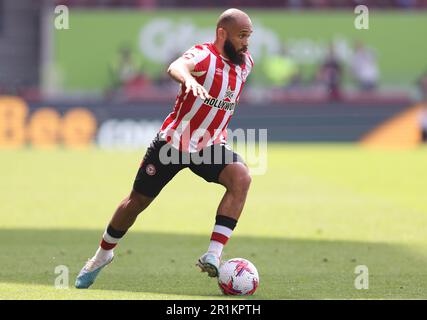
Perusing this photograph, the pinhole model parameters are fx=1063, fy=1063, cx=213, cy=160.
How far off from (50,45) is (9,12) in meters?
1.82

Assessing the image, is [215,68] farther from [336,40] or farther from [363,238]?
[336,40]

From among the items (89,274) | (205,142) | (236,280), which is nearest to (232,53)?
(205,142)

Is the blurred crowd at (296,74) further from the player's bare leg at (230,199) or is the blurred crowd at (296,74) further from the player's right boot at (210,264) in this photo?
the player's right boot at (210,264)

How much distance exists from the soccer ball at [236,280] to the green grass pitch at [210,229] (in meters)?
Result: 0.12

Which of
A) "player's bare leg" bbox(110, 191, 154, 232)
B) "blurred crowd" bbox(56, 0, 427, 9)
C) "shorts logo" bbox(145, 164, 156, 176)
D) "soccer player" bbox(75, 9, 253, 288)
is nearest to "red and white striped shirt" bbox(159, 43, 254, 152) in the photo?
"soccer player" bbox(75, 9, 253, 288)

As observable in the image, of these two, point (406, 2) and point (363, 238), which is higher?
point (406, 2)

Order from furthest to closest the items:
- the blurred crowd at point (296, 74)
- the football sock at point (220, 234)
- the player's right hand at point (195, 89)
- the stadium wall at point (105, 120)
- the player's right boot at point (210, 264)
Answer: the blurred crowd at point (296, 74) < the stadium wall at point (105, 120) < the football sock at point (220, 234) < the player's right boot at point (210, 264) < the player's right hand at point (195, 89)

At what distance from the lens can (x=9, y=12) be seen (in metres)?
34.2

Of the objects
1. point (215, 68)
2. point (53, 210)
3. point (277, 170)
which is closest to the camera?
point (215, 68)

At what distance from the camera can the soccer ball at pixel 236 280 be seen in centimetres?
866

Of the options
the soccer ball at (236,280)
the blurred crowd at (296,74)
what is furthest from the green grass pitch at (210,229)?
the blurred crowd at (296,74)

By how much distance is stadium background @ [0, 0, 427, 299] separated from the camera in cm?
1082

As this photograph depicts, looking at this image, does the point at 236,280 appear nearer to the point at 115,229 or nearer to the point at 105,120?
the point at 115,229

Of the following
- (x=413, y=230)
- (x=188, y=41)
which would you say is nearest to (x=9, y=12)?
(x=188, y=41)
